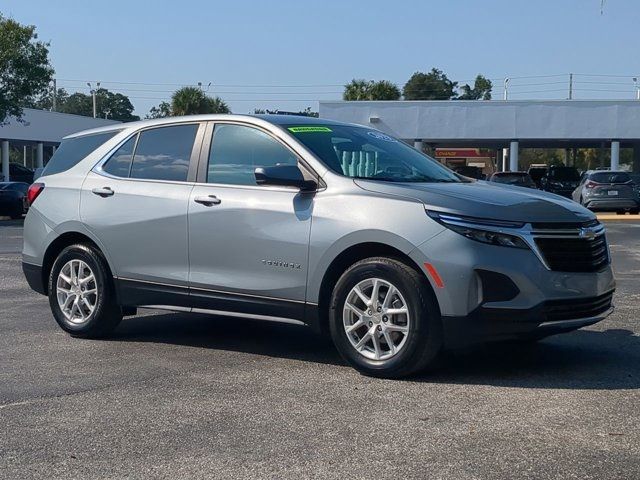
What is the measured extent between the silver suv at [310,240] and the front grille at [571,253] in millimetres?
11

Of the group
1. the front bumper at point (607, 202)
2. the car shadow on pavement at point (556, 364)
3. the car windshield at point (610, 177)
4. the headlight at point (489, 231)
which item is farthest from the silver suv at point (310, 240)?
the car windshield at point (610, 177)

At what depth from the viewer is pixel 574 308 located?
598cm

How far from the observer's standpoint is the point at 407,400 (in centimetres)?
553

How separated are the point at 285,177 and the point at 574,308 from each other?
84.2 inches

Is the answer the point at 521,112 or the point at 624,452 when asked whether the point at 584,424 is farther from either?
the point at 521,112

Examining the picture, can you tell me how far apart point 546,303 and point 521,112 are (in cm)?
3564

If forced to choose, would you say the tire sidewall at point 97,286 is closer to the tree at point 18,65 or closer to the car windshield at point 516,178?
the car windshield at point 516,178

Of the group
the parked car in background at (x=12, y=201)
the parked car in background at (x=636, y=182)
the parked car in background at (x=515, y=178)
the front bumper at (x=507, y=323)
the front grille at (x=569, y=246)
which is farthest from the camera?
the parked car in background at (x=12, y=201)

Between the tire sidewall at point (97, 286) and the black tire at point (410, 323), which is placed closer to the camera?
the black tire at point (410, 323)

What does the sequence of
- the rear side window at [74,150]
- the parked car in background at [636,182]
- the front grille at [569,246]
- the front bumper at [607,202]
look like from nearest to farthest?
the front grille at [569,246], the rear side window at [74,150], the front bumper at [607,202], the parked car in background at [636,182]

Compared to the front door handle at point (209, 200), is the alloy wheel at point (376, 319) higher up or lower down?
lower down

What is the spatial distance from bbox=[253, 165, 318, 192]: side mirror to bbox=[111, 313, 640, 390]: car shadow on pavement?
1.34 m

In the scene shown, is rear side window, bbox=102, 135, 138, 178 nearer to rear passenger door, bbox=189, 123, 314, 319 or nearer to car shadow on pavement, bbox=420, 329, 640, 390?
rear passenger door, bbox=189, 123, 314, 319

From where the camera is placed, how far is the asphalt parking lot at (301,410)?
14.5 feet
